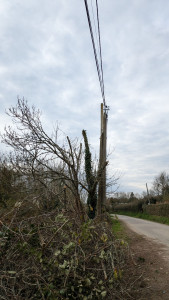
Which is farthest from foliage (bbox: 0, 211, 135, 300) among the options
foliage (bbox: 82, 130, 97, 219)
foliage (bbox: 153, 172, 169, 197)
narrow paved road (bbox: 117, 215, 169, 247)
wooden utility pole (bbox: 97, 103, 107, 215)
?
foliage (bbox: 153, 172, 169, 197)

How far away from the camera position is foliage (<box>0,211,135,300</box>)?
2912mm

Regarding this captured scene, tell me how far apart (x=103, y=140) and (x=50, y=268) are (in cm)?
916

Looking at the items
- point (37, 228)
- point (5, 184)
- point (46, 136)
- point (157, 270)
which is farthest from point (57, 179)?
point (37, 228)

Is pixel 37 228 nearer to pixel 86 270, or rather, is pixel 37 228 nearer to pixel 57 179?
pixel 86 270

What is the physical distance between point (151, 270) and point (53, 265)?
310 centimetres

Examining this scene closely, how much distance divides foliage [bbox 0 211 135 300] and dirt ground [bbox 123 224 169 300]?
0.63 m

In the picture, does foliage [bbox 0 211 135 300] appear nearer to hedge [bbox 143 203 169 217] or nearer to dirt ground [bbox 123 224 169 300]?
dirt ground [bbox 123 224 169 300]

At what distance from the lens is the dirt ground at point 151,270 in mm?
4020

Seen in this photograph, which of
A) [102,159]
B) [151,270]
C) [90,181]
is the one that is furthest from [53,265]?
[90,181]

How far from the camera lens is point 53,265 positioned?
3.09 meters

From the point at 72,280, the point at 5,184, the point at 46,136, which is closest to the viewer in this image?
the point at 72,280

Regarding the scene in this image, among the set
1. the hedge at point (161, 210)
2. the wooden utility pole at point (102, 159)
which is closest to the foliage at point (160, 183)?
the hedge at point (161, 210)

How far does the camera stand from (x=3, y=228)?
3412 millimetres

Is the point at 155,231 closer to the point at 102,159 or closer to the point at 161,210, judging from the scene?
the point at 102,159
